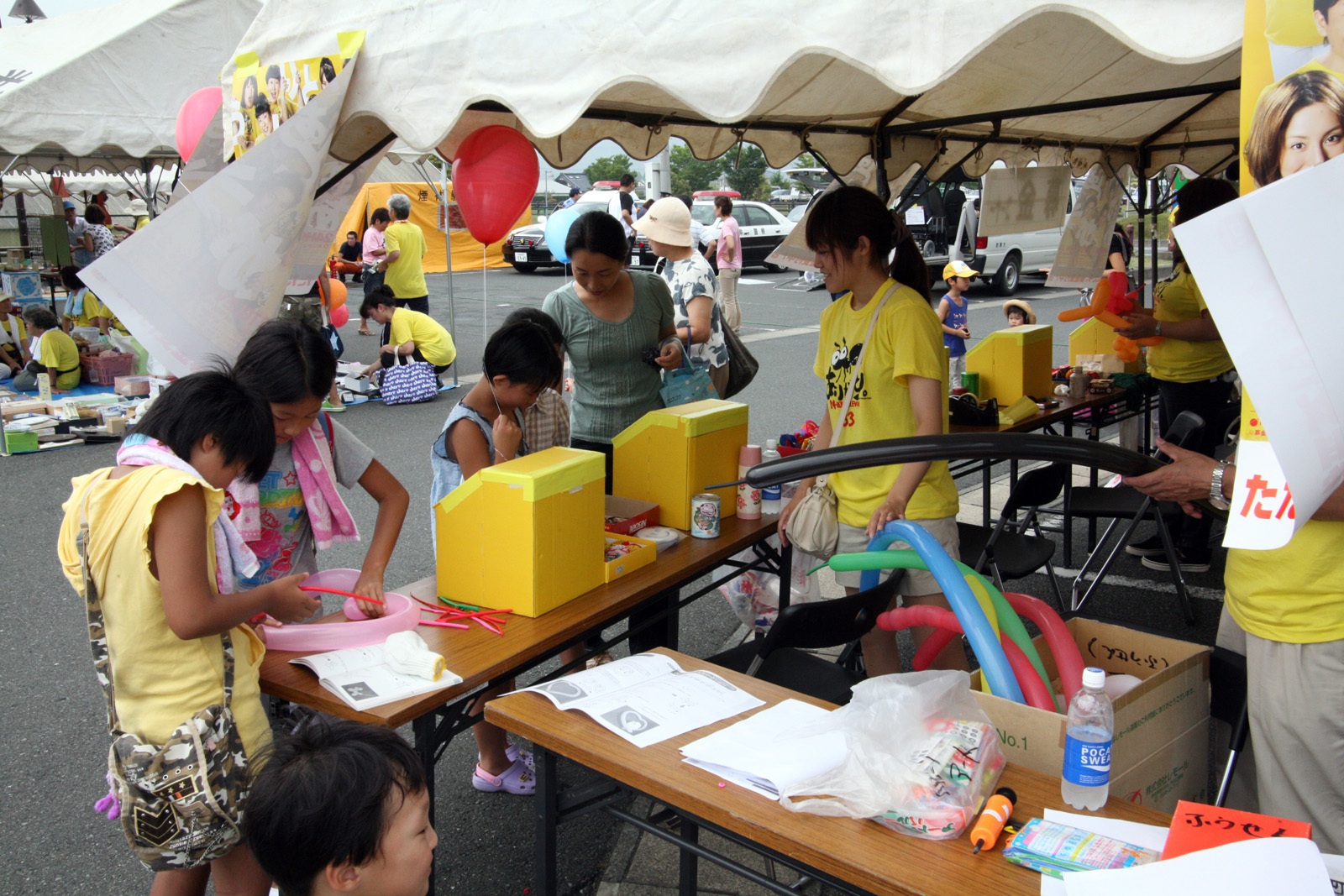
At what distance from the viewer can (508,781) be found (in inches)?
121

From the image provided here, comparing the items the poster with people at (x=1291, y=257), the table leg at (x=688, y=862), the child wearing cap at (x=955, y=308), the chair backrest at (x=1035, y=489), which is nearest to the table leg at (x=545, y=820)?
the table leg at (x=688, y=862)

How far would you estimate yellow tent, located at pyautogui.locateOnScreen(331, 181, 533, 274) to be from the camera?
20.2 m

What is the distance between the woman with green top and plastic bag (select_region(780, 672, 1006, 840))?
2043 mm

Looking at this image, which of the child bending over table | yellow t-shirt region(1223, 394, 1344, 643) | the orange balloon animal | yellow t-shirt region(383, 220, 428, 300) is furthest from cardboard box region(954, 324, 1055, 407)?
yellow t-shirt region(383, 220, 428, 300)

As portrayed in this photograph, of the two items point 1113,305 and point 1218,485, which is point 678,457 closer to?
point 1218,485

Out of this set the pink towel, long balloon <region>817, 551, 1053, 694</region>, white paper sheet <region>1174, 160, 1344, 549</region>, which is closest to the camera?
white paper sheet <region>1174, 160, 1344, 549</region>

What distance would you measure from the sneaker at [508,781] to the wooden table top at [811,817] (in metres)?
1.29

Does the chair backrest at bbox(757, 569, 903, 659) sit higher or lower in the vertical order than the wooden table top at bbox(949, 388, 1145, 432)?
lower

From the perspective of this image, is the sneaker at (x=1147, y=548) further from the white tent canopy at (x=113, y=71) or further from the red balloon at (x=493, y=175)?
the white tent canopy at (x=113, y=71)

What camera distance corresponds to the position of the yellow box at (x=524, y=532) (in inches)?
94.0

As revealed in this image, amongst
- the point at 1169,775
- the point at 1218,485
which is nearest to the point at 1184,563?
the point at 1218,485

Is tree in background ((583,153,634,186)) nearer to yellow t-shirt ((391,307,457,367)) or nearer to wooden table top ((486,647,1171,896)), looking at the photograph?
yellow t-shirt ((391,307,457,367))

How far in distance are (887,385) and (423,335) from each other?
7.41 meters

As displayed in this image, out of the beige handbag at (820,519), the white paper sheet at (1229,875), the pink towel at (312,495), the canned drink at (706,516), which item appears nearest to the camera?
the white paper sheet at (1229,875)
